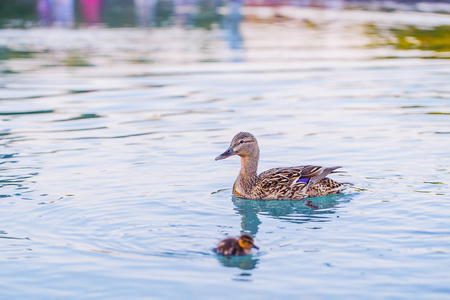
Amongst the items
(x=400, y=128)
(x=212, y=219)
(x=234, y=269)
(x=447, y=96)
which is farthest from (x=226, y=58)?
(x=234, y=269)

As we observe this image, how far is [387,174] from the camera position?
11602mm

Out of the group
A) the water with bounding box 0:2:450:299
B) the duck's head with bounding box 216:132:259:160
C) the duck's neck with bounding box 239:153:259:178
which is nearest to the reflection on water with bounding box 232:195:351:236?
the water with bounding box 0:2:450:299

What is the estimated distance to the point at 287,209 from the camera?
407 inches

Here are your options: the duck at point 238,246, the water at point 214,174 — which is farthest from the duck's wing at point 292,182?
the duck at point 238,246

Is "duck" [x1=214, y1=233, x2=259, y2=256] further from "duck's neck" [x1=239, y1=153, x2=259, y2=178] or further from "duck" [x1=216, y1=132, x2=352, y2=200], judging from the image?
"duck's neck" [x1=239, y1=153, x2=259, y2=178]

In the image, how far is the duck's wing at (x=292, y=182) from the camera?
35.1 feet

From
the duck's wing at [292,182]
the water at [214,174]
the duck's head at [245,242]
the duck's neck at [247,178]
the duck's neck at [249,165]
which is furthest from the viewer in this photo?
the duck's neck at [249,165]

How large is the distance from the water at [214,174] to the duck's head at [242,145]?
0.56 metres

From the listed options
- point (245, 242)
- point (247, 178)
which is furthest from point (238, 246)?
point (247, 178)

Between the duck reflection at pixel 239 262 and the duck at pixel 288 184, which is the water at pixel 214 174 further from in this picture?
the duck at pixel 288 184

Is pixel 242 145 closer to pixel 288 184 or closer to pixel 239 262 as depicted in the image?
pixel 288 184

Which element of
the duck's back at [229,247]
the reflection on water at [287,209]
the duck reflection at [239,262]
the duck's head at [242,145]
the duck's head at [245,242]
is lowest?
the reflection on water at [287,209]

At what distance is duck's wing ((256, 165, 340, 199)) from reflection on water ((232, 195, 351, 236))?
0.09m

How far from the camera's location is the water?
7781mm
